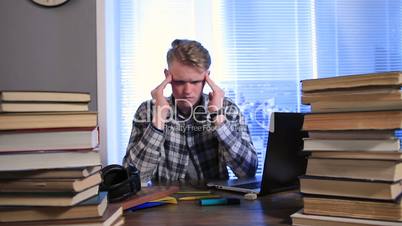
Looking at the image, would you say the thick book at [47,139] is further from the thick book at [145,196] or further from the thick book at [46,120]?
the thick book at [145,196]

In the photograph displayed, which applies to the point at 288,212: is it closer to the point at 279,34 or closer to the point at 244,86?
the point at 244,86

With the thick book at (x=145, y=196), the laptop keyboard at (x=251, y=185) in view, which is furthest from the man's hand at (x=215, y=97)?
the thick book at (x=145, y=196)

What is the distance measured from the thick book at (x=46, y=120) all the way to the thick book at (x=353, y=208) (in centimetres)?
45

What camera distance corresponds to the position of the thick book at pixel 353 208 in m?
0.65

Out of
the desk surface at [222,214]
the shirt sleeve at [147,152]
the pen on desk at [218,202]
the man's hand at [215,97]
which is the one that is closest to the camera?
the desk surface at [222,214]

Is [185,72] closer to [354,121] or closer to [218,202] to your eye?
[218,202]

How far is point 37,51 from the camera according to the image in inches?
85.1

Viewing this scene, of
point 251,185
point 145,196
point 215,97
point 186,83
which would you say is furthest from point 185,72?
point 145,196

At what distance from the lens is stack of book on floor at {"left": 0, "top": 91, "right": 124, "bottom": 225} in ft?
2.04

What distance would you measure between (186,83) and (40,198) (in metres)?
1.08

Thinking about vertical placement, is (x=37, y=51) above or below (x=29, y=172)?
above

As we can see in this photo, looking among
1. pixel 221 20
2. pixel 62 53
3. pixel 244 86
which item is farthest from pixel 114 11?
pixel 244 86

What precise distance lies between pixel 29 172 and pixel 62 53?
1.68 meters

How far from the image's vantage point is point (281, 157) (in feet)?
3.40
